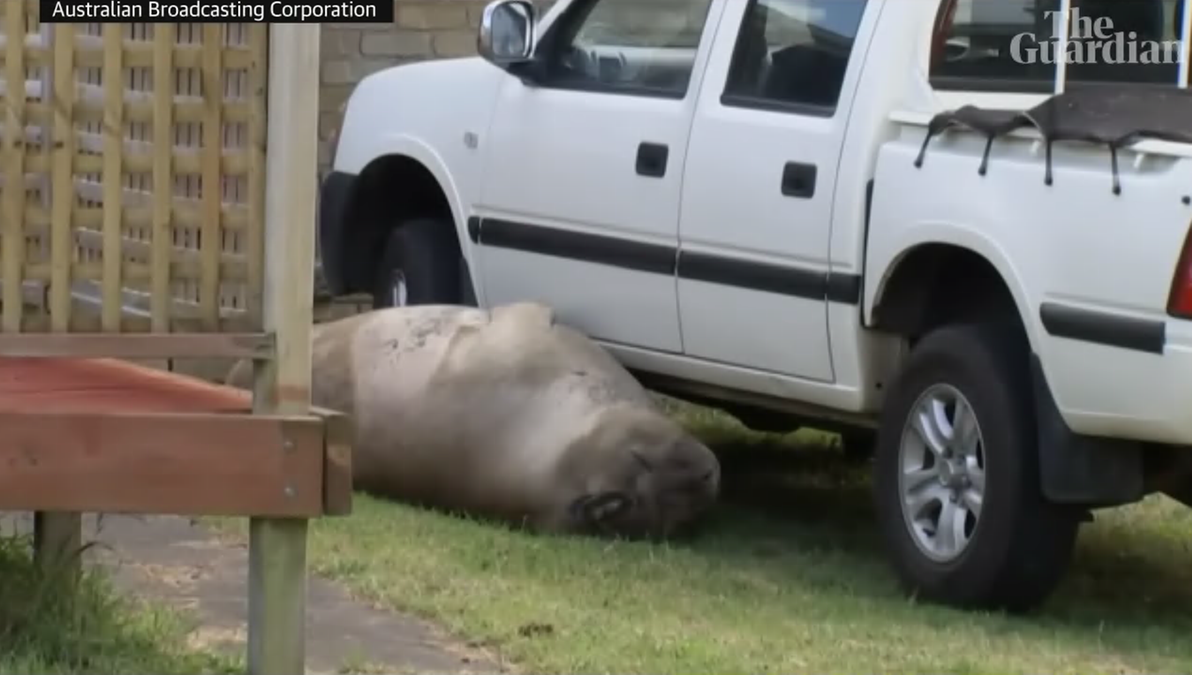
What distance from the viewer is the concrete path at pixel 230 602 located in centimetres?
580

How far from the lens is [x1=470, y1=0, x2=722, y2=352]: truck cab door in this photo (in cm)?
791

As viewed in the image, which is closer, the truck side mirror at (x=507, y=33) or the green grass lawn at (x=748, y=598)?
the green grass lawn at (x=748, y=598)

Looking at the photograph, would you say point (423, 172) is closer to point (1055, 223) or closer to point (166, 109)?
point (1055, 223)

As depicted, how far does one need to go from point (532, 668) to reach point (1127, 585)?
8.46 ft

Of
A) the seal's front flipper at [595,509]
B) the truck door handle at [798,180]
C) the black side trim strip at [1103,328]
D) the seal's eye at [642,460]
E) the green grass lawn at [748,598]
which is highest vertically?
the truck door handle at [798,180]

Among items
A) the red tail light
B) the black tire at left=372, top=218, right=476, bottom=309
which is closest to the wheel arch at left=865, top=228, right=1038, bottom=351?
the red tail light

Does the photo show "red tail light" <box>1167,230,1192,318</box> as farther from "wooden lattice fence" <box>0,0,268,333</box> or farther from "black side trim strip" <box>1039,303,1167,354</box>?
"wooden lattice fence" <box>0,0,268,333</box>

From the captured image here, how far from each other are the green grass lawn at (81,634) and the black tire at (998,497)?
2204mm

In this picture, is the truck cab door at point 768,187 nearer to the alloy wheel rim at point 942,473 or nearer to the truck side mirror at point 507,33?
the alloy wheel rim at point 942,473

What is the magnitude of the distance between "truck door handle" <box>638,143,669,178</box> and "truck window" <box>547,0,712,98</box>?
0.20 meters

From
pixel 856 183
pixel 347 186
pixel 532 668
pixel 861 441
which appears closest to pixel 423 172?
pixel 347 186

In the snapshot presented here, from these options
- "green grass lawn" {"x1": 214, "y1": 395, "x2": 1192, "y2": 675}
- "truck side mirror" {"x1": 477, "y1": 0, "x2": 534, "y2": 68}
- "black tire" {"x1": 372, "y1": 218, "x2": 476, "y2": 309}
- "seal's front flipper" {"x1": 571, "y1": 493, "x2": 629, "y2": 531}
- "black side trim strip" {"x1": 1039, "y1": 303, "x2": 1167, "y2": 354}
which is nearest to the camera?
"green grass lawn" {"x1": 214, "y1": 395, "x2": 1192, "y2": 675}

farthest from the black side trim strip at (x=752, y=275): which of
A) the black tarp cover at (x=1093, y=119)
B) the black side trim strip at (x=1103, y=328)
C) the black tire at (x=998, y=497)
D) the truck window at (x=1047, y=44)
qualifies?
the black side trim strip at (x=1103, y=328)

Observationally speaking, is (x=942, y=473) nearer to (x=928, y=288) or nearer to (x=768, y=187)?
(x=928, y=288)
